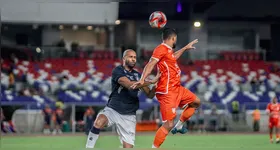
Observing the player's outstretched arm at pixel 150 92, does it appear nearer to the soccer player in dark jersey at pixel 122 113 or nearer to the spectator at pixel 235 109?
the soccer player in dark jersey at pixel 122 113

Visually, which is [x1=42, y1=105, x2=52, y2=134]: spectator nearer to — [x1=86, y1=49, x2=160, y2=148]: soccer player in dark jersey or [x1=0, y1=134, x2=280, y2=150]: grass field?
[x1=0, y1=134, x2=280, y2=150]: grass field

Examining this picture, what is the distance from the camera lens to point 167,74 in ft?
50.5

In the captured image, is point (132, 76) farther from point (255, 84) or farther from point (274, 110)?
point (255, 84)

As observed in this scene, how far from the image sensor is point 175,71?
50.9 ft

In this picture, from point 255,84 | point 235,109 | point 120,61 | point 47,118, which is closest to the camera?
point 47,118

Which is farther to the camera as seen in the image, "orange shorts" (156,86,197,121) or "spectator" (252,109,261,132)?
"spectator" (252,109,261,132)

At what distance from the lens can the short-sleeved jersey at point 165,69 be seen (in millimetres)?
15312

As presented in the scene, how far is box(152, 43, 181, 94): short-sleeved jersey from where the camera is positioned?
1531 centimetres

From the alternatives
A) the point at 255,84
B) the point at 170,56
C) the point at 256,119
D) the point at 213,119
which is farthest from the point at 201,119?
the point at 170,56

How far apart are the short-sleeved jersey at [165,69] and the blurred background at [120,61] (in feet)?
58.2

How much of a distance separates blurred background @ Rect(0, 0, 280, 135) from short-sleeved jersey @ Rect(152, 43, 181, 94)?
1774 cm

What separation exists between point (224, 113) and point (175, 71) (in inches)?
940

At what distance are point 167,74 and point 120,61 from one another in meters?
32.7

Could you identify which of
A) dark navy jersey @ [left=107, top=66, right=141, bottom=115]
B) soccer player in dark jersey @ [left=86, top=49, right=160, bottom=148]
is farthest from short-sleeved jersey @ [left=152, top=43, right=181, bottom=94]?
dark navy jersey @ [left=107, top=66, right=141, bottom=115]
